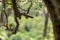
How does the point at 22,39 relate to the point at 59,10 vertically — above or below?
below

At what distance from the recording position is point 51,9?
792 mm

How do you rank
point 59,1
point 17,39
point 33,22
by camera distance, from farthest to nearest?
point 33,22
point 17,39
point 59,1

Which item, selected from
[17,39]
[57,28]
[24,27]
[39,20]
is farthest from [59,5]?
[39,20]

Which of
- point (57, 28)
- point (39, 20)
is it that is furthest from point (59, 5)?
point (39, 20)

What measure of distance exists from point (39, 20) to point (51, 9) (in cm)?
893

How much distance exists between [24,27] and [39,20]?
117 cm

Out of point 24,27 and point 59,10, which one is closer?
point 59,10

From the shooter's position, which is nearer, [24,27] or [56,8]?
[56,8]

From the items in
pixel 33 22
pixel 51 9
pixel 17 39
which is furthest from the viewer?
pixel 33 22

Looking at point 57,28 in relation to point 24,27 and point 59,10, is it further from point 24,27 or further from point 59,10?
point 24,27

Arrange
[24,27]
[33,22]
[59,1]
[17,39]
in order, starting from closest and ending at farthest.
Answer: [59,1] < [17,39] < [24,27] < [33,22]

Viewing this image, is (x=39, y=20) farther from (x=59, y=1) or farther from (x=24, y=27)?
(x=59, y=1)

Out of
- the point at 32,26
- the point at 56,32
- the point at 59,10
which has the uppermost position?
the point at 59,10

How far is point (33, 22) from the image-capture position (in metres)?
9.39
